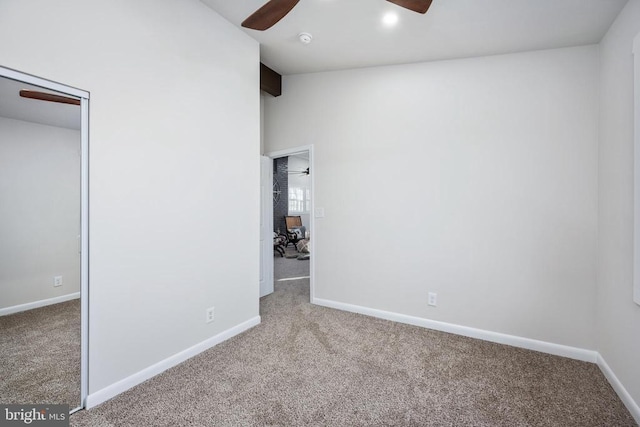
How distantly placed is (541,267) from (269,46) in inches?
122

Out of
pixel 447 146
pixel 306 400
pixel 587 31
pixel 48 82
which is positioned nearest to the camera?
pixel 48 82

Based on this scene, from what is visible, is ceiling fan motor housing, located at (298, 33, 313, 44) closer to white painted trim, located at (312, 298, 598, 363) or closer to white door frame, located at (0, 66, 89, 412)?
white door frame, located at (0, 66, 89, 412)

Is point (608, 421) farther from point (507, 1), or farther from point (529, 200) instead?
point (507, 1)

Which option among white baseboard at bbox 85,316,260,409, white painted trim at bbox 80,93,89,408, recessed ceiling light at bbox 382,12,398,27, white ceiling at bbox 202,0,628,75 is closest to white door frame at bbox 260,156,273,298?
white baseboard at bbox 85,316,260,409

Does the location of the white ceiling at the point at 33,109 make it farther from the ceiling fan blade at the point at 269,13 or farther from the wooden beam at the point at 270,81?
the wooden beam at the point at 270,81

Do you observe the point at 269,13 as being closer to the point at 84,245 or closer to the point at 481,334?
the point at 84,245

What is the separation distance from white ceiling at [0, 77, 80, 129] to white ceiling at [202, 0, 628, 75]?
135cm

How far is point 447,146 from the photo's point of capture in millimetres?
2787

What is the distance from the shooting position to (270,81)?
352 cm

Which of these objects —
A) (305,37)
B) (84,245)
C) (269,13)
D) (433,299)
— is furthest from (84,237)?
(433,299)

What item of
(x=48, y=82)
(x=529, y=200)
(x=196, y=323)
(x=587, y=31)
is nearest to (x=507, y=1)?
(x=587, y=31)

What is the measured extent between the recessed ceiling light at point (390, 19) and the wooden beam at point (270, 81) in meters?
1.55

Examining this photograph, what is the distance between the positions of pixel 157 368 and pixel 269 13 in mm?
2439

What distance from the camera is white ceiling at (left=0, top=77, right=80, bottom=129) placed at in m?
1.48
